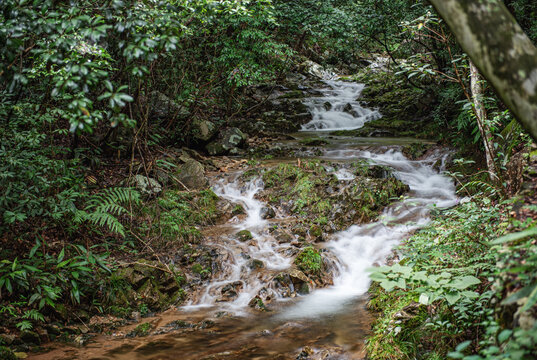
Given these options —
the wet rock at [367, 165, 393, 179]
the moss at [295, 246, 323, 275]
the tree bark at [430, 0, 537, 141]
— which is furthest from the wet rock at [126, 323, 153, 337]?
the wet rock at [367, 165, 393, 179]

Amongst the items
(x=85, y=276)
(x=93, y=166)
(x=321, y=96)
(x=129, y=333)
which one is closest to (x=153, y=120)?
(x=93, y=166)

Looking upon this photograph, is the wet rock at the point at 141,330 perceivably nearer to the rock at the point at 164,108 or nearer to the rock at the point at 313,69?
the rock at the point at 164,108

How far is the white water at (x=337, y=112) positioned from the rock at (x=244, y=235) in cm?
1093

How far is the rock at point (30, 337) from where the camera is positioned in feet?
12.8

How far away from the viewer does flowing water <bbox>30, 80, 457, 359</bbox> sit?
3.94 meters

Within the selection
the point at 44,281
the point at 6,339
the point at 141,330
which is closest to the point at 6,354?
the point at 6,339

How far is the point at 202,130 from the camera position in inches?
452

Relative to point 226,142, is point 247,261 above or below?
below

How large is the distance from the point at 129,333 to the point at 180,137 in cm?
753

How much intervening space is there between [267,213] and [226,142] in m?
4.62

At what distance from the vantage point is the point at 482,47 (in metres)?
1.98

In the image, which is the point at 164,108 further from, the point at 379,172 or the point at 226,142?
the point at 379,172

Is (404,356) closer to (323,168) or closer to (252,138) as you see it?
(323,168)

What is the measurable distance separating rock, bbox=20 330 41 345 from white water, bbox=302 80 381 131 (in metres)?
14.6
